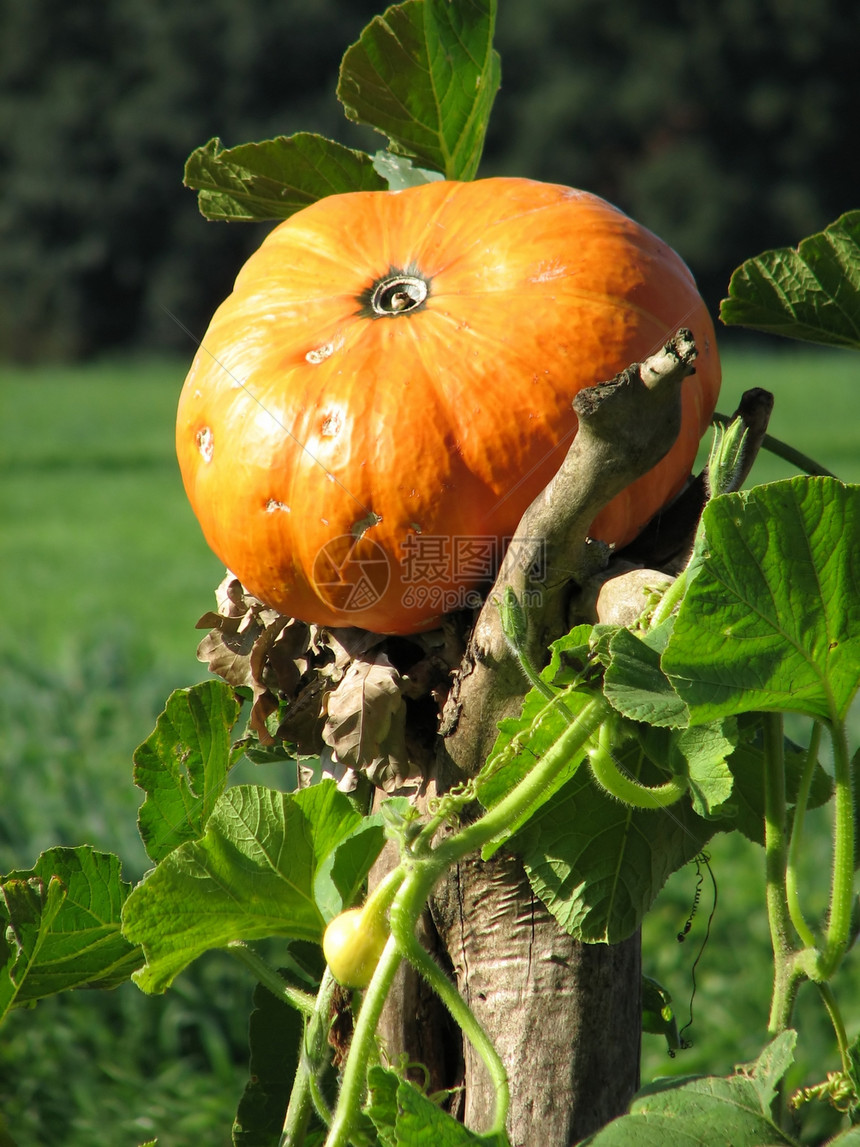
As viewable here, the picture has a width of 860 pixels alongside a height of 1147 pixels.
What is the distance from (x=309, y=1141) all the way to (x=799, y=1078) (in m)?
1.73

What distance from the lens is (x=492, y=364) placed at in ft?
3.47

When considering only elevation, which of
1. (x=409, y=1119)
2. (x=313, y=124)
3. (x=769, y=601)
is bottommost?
(x=409, y=1119)

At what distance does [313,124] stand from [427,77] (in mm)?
28941

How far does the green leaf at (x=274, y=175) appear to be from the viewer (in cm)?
131

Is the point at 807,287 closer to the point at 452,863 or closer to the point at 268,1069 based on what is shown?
the point at 452,863

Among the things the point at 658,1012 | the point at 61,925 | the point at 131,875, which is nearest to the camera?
the point at 61,925

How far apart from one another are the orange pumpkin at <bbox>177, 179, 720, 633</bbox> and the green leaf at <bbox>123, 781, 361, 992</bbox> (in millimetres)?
192

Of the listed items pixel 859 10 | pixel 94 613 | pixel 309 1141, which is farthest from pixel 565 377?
pixel 859 10

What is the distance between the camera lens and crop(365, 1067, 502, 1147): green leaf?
84 centimetres

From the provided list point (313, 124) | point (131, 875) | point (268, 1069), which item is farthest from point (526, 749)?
point (313, 124)

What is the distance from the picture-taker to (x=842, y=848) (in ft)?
3.18

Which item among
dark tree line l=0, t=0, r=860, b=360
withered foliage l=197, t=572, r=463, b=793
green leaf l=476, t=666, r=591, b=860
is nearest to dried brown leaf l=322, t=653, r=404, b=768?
withered foliage l=197, t=572, r=463, b=793

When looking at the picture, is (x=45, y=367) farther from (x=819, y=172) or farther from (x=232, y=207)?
(x=232, y=207)

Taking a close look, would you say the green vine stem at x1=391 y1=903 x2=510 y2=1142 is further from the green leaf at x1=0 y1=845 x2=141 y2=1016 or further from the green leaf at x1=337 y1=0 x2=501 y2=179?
the green leaf at x1=337 y1=0 x2=501 y2=179
